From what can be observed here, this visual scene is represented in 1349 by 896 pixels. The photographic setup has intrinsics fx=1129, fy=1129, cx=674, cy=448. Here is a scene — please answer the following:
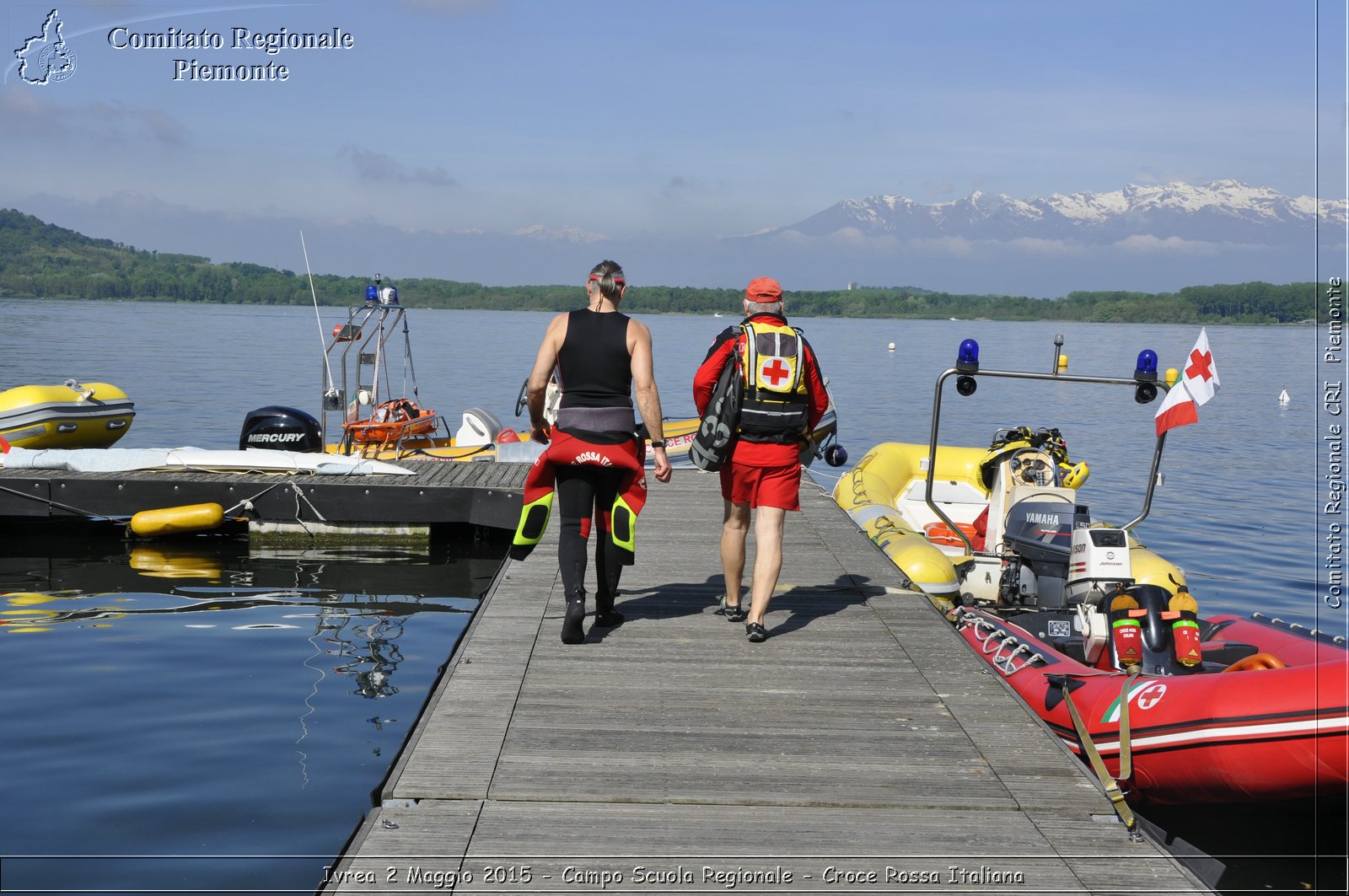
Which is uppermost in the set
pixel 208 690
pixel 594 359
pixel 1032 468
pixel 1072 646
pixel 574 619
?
pixel 594 359

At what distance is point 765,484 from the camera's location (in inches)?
213

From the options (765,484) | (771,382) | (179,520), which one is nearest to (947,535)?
(765,484)

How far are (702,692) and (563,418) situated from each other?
4.58 ft

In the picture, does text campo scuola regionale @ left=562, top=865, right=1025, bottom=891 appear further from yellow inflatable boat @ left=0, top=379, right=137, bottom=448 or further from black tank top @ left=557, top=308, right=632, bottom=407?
yellow inflatable boat @ left=0, top=379, right=137, bottom=448

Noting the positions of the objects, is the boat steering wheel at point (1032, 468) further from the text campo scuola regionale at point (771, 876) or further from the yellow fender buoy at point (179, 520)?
the yellow fender buoy at point (179, 520)

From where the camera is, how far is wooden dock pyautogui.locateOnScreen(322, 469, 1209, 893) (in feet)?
10.7

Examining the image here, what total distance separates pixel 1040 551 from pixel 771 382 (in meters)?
3.71

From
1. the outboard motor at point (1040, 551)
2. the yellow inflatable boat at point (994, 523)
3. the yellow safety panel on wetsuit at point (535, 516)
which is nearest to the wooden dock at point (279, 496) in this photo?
the yellow inflatable boat at point (994, 523)

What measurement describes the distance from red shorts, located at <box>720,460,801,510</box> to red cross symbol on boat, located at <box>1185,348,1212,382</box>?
3247 millimetres

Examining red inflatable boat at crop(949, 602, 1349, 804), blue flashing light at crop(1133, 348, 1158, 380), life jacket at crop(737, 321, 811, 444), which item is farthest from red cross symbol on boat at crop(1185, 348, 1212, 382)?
life jacket at crop(737, 321, 811, 444)

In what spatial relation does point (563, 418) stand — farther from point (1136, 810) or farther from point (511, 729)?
point (1136, 810)

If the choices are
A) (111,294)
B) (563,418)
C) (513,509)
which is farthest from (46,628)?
(111,294)

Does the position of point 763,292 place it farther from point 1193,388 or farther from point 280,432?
point 280,432

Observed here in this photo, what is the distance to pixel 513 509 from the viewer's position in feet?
37.8
